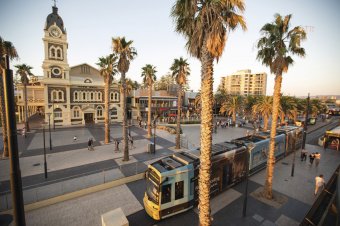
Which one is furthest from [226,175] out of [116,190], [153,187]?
Answer: [116,190]

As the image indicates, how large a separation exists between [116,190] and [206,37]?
12239 mm

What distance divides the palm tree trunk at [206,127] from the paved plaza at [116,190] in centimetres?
298

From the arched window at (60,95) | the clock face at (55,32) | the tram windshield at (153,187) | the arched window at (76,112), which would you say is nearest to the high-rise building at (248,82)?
the arched window at (76,112)

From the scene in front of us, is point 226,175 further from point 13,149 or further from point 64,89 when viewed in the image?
point 64,89

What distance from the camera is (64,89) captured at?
123ft

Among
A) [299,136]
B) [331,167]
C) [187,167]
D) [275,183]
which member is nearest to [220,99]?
[299,136]

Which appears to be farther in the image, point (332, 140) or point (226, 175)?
point (332, 140)

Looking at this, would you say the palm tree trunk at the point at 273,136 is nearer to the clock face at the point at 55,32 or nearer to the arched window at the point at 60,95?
the arched window at the point at 60,95

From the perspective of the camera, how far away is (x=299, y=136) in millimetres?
22984

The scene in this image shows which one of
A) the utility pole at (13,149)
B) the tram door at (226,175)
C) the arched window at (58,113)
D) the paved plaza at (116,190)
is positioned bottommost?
the paved plaza at (116,190)

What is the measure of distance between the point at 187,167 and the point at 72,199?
8.54 metres

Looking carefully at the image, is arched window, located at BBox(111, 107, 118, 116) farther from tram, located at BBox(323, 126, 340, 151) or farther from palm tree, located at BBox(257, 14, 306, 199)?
tram, located at BBox(323, 126, 340, 151)

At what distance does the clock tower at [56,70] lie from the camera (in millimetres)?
34688

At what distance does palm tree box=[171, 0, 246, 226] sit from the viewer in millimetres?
6688
